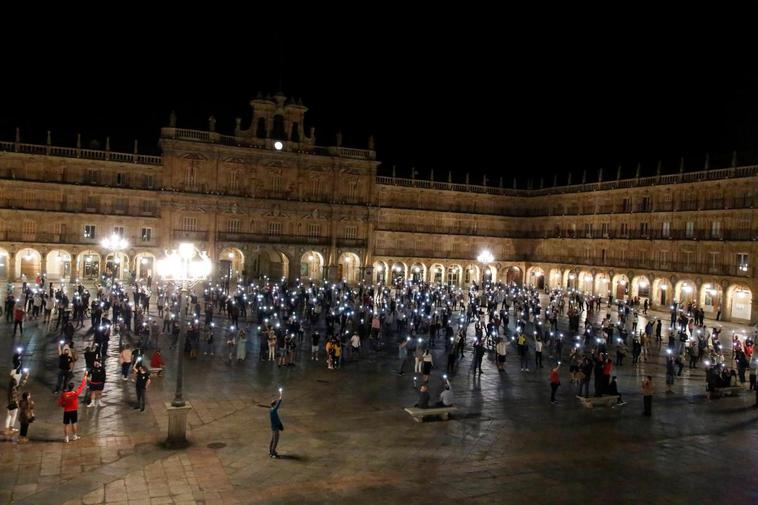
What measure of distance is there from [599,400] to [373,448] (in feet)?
26.7

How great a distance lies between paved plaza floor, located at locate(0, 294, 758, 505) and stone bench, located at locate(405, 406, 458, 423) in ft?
0.75

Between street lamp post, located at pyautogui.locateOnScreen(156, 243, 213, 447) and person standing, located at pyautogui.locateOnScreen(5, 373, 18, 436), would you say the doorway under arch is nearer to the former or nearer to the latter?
street lamp post, located at pyautogui.locateOnScreen(156, 243, 213, 447)

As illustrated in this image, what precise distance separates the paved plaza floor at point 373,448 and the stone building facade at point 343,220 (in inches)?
1319

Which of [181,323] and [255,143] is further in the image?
[255,143]

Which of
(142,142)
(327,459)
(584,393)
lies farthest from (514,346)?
(142,142)

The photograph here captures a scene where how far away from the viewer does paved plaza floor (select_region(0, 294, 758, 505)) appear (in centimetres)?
1201

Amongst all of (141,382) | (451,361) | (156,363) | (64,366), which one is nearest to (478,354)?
(451,361)

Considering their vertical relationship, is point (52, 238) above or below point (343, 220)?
below

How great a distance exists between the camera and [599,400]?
19.1 meters

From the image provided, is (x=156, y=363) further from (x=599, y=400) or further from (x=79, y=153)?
(x=79, y=153)

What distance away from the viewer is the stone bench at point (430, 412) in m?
16.7

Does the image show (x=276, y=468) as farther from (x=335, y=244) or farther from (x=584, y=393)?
(x=335, y=244)

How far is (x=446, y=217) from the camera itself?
6869cm

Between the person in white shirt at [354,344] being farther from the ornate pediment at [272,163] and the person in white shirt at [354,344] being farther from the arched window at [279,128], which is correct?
the arched window at [279,128]
